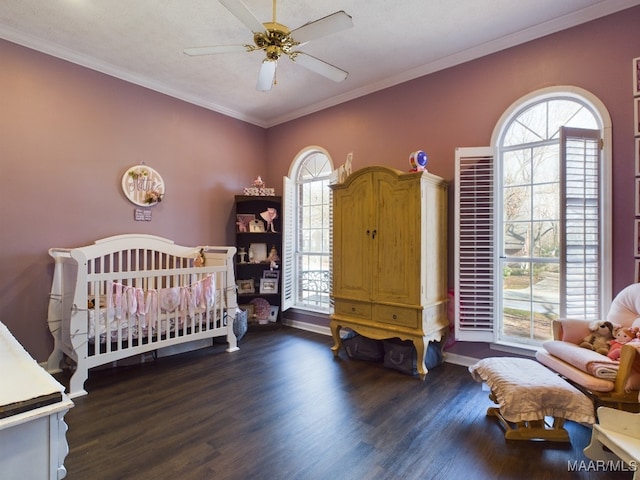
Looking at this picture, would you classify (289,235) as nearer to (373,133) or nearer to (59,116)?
(373,133)

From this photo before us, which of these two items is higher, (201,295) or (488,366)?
(201,295)

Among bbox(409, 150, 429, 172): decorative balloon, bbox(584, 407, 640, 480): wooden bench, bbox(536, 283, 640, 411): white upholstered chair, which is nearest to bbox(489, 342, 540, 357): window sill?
bbox(536, 283, 640, 411): white upholstered chair

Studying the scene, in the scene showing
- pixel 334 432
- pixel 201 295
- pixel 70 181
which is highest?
pixel 70 181

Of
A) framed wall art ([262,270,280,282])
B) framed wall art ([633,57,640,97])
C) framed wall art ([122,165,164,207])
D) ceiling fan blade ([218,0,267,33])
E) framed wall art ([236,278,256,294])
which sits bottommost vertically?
framed wall art ([236,278,256,294])

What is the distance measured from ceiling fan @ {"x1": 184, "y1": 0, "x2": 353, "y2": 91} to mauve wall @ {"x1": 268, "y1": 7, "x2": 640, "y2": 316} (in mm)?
1212

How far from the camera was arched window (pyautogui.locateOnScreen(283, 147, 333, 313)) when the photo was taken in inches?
163

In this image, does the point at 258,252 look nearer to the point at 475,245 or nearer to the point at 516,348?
the point at 475,245

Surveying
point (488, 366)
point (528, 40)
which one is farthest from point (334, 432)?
point (528, 40)

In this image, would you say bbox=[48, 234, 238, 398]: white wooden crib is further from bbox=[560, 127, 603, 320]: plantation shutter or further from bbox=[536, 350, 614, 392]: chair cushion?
bbox=[560, 127, 603, 320]: plantation shutter

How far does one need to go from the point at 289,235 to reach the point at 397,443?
278 cm

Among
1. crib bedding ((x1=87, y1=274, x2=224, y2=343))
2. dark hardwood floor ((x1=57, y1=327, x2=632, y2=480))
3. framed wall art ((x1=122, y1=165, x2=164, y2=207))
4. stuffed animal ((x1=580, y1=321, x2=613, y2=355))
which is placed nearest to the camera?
dark hardwood floor ((x1=57, y1=327, x2=632, y2=480))

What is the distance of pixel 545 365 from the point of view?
85.8 inches

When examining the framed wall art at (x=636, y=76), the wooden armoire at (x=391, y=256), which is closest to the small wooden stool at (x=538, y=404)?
the wooden armoire at (x=391, y=256)

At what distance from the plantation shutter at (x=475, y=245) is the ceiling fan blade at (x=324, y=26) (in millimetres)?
1565
